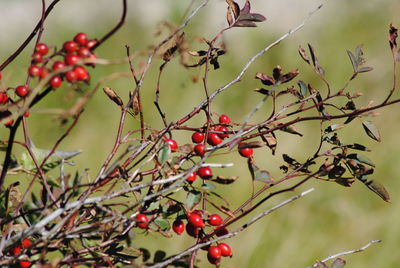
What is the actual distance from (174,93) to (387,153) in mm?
1266

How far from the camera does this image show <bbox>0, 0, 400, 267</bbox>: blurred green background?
8.70 feet

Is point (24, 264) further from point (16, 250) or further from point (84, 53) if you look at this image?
point (84, 53)

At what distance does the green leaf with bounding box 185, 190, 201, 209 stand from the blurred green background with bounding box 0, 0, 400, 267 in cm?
146

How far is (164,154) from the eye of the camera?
949mm

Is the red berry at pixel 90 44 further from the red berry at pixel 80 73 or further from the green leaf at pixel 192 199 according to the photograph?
the green leaf at pixel 192 199

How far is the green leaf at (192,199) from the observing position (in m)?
0.97

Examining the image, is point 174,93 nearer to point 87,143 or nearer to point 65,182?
point 87,143

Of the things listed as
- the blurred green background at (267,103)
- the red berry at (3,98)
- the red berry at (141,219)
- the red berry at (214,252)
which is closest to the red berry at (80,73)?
the red berry at (3,98)

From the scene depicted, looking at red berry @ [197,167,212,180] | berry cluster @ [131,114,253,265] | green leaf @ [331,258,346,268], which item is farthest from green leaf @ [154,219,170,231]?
green leaf @ [331,258,346,268]

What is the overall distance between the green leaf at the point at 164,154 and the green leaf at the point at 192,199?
0.24 ft

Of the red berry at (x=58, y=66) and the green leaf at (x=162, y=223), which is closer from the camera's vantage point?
the red berry at (x=58, y=66)

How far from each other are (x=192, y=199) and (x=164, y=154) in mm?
88

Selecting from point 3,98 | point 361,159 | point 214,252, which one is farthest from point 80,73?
point 361,159

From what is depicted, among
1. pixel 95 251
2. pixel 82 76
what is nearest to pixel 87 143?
pixel 95 251
